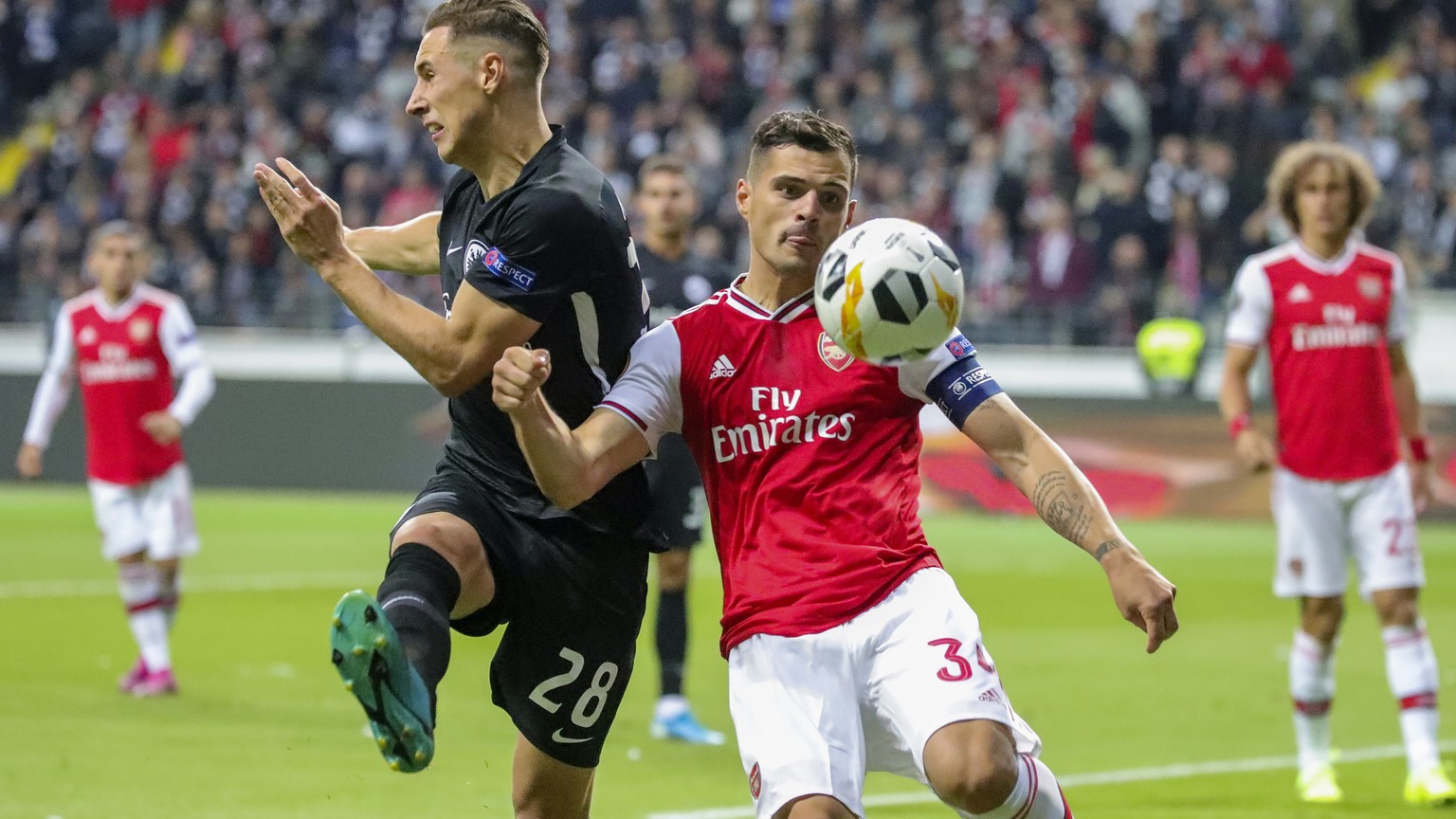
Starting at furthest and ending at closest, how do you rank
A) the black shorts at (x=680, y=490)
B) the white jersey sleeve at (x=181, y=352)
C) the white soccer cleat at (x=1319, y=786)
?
the white jersey sleeve at (x=181, y=352), the black shorts at (x=680, y=490), the white soccer cleat at (x=1319, y=786)

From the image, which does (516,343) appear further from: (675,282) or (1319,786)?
(675,282)

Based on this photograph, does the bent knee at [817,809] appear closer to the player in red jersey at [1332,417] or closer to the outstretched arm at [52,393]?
the player in red jersey at [1332,417]

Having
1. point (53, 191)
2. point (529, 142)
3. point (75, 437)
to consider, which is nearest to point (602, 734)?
point (529, 142)

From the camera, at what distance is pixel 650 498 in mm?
5328

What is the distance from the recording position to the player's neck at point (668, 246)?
9.48 meters

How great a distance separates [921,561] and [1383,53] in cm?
2061

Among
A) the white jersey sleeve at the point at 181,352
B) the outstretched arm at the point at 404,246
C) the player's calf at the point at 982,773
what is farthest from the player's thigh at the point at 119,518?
the player's calf at the point at 982,773

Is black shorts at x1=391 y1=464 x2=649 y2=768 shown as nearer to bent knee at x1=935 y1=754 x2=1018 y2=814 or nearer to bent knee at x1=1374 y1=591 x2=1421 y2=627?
bent knee at x1=935 y1=754 x2=1018 y2=814

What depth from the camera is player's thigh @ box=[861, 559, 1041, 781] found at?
4488 mm

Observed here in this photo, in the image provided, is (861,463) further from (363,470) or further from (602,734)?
(363,470)

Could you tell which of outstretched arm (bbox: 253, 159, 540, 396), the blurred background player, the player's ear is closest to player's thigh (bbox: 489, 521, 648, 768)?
outstretched arm (bbox: 253, 159, 540, 396)

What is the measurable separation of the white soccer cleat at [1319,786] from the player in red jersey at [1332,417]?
132mm

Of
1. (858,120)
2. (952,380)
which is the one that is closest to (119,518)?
(952,380)

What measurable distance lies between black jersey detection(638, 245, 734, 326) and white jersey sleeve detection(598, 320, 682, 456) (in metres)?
4.46
